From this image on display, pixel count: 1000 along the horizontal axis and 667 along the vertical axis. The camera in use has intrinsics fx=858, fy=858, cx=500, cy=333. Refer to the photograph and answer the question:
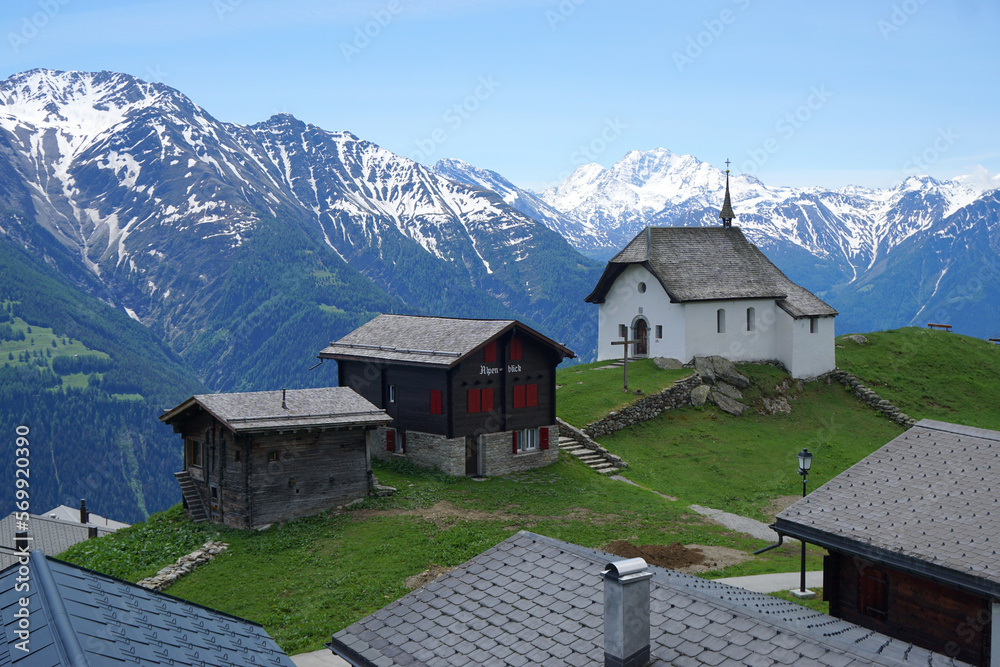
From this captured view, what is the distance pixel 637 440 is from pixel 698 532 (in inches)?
549

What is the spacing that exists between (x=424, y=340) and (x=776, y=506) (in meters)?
17.3

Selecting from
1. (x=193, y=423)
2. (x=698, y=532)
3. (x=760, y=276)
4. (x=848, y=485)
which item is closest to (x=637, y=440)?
(x=698, y=532)

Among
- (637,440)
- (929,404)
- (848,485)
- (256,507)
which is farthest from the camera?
(929,404)

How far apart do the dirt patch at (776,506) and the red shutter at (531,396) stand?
11137mm

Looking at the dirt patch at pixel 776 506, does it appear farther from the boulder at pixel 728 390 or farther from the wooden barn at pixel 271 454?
the wooden barn at pixel 271 454

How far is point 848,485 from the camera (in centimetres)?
1853

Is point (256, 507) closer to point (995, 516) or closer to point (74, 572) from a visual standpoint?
point (74, 572)

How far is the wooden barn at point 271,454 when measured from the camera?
102 ft

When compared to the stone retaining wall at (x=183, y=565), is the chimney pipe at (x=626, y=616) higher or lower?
higher

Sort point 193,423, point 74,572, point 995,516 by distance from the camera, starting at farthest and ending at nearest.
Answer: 1. point 193,423
2. point 995,516
3. point 74,572

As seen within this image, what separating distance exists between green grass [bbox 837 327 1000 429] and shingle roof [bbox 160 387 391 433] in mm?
35870

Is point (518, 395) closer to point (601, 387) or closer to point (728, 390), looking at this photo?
point (601, 387)

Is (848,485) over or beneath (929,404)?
over

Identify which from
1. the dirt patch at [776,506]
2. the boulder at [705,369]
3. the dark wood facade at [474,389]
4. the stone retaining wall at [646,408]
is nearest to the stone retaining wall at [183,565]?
the dark wood facade at [474,389]
